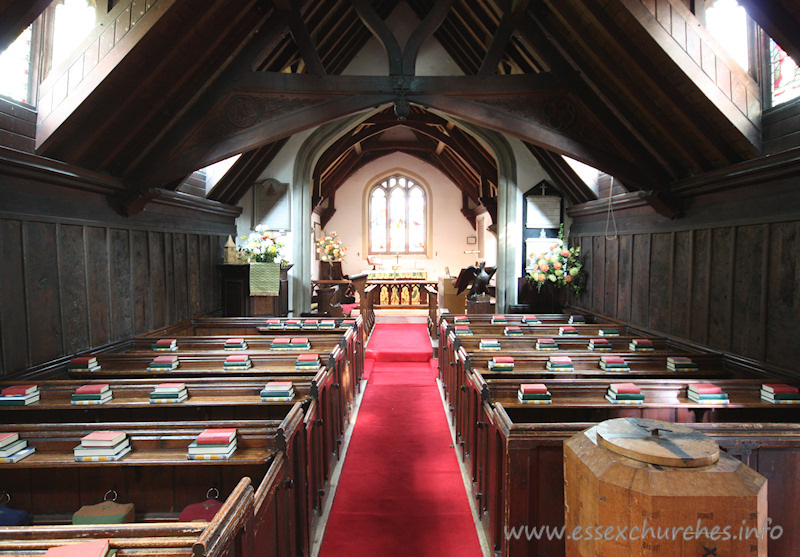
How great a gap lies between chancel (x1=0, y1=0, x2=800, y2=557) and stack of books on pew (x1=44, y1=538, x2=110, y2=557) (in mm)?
16

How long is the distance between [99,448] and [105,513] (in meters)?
0.38

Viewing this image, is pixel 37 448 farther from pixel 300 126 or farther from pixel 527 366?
pixel 300 126

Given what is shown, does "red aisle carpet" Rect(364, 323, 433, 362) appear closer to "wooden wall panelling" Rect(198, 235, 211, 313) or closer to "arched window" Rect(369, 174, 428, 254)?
"wooden wall panelling" Rect(198, 235, 211, 313)

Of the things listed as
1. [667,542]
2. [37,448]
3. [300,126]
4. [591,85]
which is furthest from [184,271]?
[667,542]

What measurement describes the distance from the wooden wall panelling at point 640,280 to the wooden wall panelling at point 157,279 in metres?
6.25

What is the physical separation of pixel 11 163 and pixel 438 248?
12.7 meters

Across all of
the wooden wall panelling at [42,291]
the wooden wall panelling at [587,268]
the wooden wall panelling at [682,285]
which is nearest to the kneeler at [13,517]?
the wooden wall panelling at [42,291]

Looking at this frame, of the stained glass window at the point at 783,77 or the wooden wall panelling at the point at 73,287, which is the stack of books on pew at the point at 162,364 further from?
the stained glass window at the point at 783,77

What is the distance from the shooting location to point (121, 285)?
5453mm

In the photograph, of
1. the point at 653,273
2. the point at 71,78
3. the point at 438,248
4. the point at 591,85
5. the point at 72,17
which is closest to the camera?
the point at 71,78

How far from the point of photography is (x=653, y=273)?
5914mm

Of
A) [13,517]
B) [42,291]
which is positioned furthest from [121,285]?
[13,517]

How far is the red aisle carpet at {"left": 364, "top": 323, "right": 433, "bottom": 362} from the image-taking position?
8.48 meters

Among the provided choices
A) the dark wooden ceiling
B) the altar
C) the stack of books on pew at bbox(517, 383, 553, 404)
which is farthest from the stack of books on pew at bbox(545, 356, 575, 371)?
the altar
